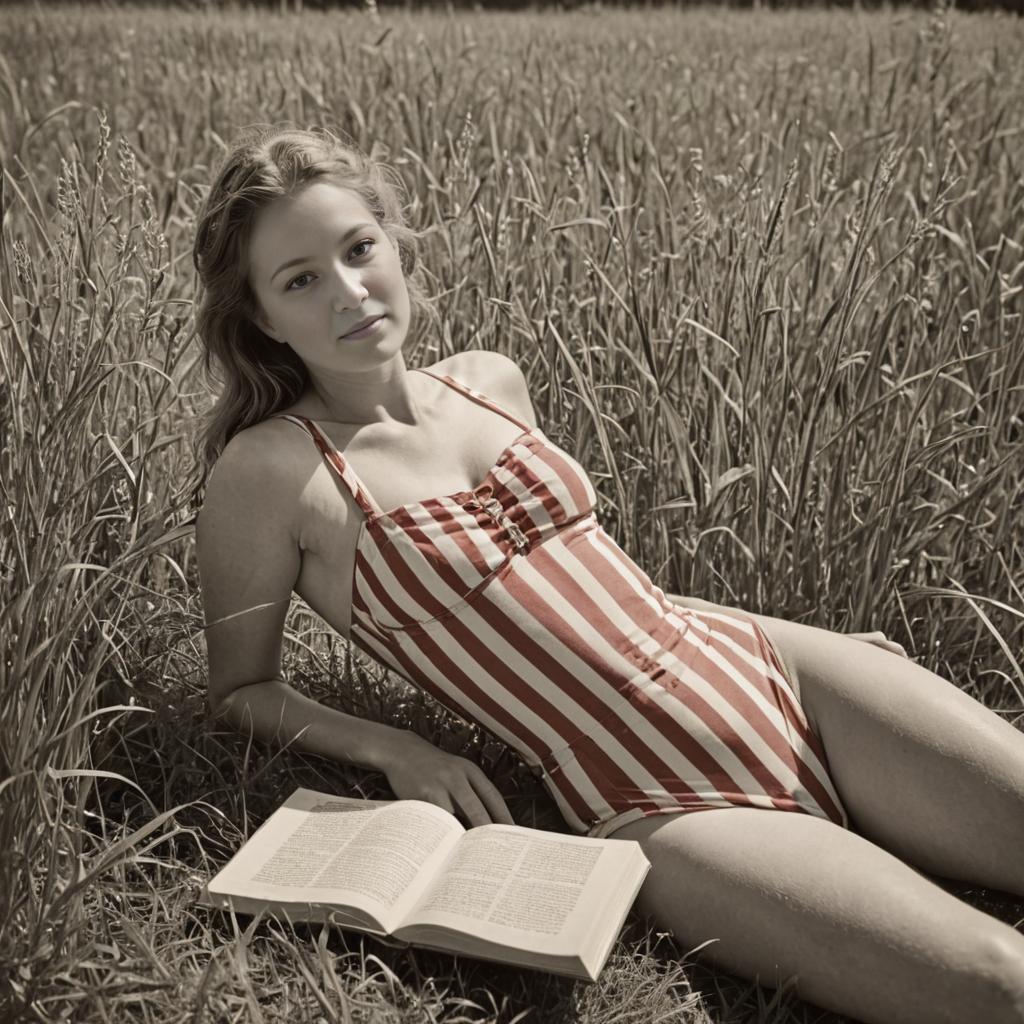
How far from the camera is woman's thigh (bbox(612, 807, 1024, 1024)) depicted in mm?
1359

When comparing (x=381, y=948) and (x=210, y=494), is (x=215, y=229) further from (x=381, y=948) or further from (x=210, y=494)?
(x=381, y=948)

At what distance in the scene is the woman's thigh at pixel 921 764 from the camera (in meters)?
1.62

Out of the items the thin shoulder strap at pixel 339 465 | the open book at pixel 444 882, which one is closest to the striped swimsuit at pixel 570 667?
the thin shoulder strap at pixel 339 465

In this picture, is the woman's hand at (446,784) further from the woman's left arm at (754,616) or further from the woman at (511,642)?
the woman's left arm at (754,616)

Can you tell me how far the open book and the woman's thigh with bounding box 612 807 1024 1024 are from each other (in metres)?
0.09

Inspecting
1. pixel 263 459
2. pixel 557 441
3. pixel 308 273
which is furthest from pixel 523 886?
pixel 557 441

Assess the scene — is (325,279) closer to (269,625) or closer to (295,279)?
(295,279)

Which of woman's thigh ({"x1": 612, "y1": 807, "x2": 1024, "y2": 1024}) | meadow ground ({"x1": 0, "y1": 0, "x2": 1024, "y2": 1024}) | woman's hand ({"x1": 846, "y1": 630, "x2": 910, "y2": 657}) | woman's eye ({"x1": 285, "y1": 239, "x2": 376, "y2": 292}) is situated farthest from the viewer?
woman's hand ({"x1": 846, "y1": 630, "x2": 910, "y2": 657})

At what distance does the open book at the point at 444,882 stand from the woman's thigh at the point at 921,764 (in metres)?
0.37

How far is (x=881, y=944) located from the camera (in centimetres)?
140

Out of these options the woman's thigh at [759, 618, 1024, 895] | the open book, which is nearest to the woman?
the woman's thigh at [759, 618, 1024, 895]

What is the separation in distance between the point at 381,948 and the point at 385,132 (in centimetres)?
A: 288

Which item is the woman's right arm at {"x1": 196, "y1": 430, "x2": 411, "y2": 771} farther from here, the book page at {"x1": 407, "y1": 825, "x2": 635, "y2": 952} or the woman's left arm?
the woman's left arm

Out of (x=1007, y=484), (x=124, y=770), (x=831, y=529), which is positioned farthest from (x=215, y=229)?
(x=1007, y=484)
